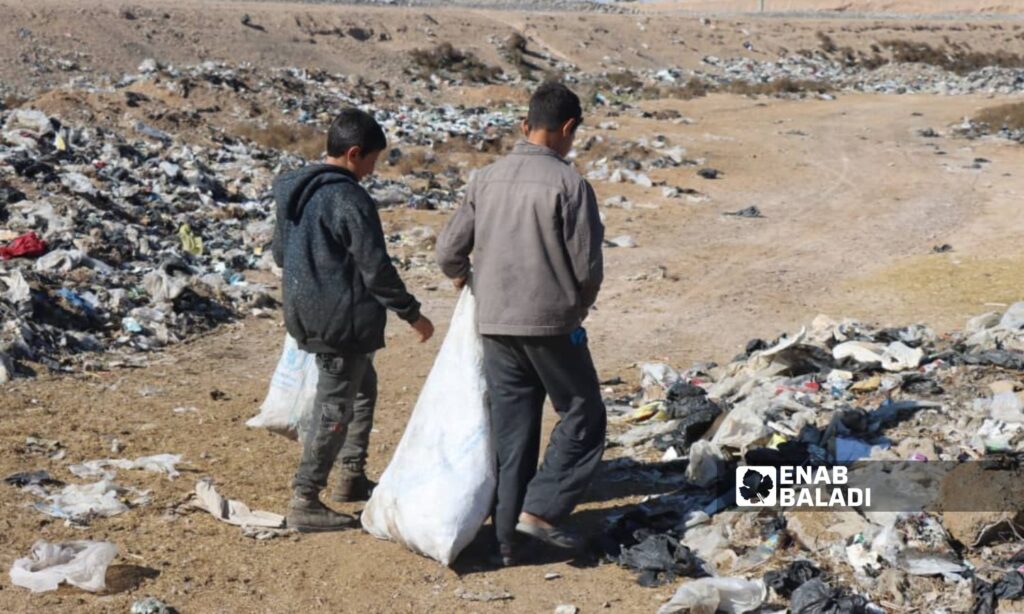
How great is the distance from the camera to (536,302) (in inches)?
156

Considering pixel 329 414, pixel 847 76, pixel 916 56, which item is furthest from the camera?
pixel 916 56

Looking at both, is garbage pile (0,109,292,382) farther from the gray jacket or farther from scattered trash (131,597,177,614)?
the gray jacket

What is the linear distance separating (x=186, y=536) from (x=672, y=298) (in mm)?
5737

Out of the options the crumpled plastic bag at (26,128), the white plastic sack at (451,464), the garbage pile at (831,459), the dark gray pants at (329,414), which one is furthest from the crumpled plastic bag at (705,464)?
the crumpled plastic bag at (26,128)

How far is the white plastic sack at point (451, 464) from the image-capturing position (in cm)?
420

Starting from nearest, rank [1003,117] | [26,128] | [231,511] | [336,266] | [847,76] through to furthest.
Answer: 1. [336,266]
2. [231,511]
3. [26,128]
4. [1003,117]
5. [847,76]

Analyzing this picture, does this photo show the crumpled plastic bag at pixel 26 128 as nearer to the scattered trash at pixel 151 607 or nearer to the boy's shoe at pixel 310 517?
the boy's shoe at pixel 310 517

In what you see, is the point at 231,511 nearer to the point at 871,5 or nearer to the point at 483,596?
the point at 483,596

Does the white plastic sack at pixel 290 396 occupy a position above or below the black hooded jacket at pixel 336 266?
below

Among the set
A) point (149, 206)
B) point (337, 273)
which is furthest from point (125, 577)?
point (149, 206)

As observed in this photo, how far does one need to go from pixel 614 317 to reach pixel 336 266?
16.4 feet

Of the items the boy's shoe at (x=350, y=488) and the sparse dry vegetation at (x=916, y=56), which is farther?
the sparse dry vegetation at (x=916, y=56)

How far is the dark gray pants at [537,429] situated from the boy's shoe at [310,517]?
693mm

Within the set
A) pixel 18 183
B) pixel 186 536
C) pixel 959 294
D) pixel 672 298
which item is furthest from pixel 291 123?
pixel 186 536
